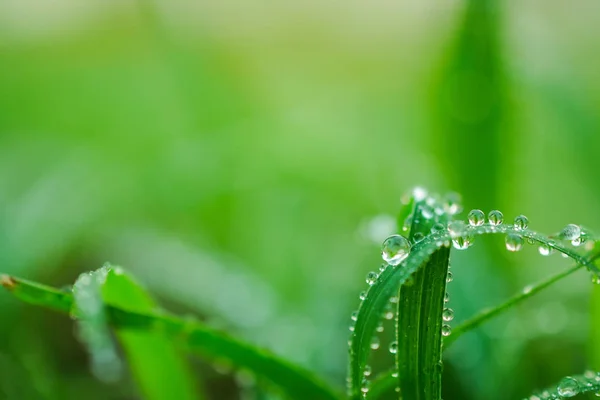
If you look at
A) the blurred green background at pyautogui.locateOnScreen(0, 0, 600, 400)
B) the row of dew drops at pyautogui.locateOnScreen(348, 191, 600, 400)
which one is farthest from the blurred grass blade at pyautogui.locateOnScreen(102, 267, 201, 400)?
the row of dew drops at pyautogui.locateOnScreen(348, 191, 600, 400)

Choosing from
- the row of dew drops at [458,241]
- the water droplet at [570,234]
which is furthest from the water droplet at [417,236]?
the water droplet at [570,234]

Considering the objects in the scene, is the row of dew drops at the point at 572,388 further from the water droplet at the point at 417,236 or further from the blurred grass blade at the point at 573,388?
the water droplet at the point at 417,236

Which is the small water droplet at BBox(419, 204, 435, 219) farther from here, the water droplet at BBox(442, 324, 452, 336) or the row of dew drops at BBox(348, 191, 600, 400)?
the water droplet at BBox(442, 324, 452, 336)

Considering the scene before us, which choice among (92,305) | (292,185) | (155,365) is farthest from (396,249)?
(292,185)

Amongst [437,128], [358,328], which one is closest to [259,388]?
[358,328]

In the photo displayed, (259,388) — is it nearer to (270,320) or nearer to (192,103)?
(270,320)

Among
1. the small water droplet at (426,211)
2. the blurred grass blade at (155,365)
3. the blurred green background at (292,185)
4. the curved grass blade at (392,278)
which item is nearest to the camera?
the curved grass blade at (392,278)

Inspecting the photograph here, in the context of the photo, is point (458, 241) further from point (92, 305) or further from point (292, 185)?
point (292, 185)
